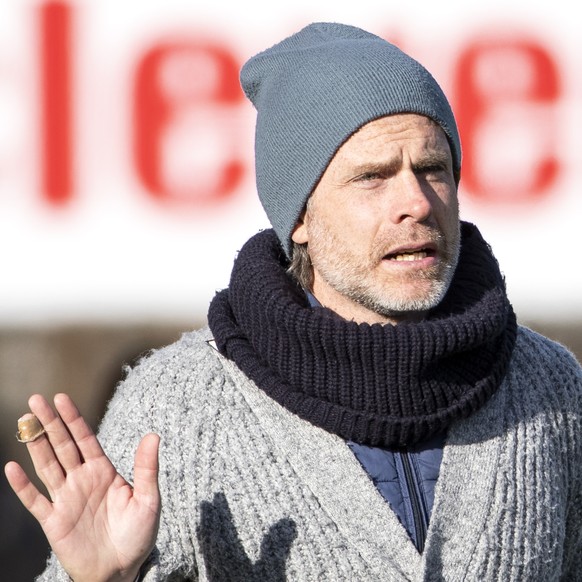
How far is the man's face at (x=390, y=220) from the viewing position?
2367 mm

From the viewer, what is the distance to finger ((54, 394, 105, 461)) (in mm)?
2068

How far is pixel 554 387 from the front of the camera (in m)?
2.50

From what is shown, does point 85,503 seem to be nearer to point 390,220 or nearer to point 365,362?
point 365,362

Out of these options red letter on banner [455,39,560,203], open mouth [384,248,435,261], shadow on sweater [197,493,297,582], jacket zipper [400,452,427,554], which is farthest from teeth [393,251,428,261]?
red letter on banner [455,39,560,203]

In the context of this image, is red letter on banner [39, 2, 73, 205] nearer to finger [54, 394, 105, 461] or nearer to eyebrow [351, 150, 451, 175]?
eyebrow [351, 150, 451, 175]

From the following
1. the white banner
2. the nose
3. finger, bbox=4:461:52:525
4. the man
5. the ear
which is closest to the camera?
finger, bbox=4:461:52:525

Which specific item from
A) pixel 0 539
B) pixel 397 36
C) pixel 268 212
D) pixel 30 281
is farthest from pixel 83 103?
pixel 268 212

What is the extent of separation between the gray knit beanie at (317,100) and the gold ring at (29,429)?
0.77 m

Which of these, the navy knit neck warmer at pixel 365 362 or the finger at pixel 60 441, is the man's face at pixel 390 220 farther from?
the finger at pixel 60 441

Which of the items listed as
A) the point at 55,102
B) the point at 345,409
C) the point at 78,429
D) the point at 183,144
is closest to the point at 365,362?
the point at 345,409

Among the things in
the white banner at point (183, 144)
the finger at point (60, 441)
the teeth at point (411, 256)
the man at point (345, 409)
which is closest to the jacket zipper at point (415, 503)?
the man at point (345, 409)

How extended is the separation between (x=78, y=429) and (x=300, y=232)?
75cm

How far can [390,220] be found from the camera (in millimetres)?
2369

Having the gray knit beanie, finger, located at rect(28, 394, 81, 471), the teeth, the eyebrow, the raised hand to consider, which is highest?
the gray knit beanie
